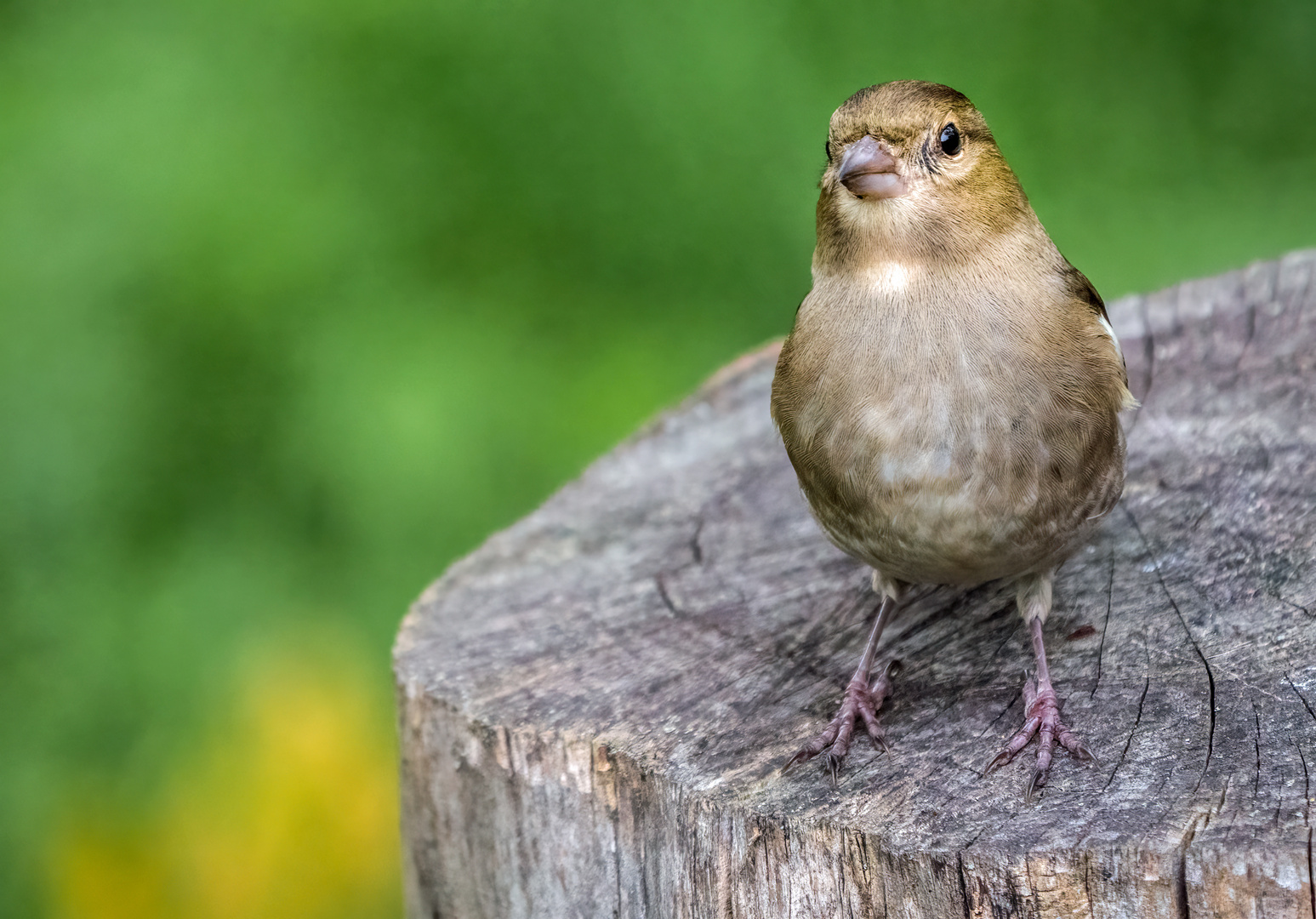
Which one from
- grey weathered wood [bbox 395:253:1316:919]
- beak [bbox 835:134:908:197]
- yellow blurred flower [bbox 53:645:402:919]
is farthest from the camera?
yellow blurred flower [bbox 53:645:402:919]

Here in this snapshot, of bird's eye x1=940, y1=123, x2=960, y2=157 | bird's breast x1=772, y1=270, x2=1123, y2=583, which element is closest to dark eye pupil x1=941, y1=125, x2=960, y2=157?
bird's eye x1=940, y1=123, x2=960, y2=157

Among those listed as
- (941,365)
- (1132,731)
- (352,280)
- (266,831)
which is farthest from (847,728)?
(352,280)

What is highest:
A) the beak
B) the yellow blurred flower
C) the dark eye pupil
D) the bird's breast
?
the dark eye pupil

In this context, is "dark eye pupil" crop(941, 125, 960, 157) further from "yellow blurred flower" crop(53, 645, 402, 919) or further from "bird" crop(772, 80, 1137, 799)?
"yellow blurred flower" crop(53, 645, 402, 919)

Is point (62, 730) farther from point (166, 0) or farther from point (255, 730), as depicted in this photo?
point (166, 0)

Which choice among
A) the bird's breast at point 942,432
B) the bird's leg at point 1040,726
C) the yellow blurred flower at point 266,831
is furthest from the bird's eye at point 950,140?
the yellow blurred flower at point 266,831

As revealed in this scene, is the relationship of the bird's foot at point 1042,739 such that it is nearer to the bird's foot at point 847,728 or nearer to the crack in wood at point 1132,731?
the crack in wood at point 1132,731

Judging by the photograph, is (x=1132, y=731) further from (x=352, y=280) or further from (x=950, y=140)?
(x=352, y=280)
